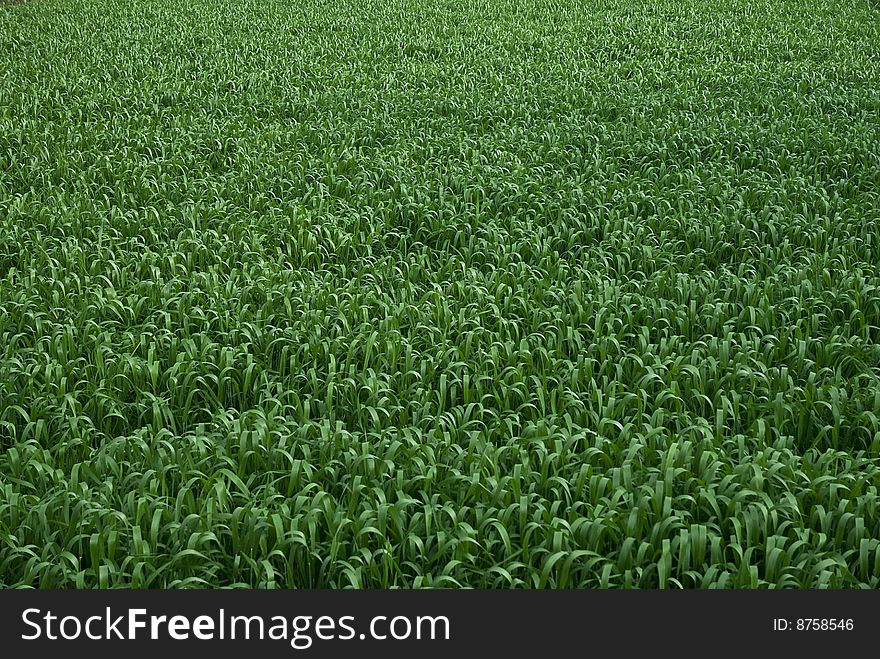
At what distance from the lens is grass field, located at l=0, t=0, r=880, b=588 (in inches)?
183

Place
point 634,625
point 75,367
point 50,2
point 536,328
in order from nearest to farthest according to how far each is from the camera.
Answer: point 634,625 < point 75,367 < point 536,328 < point 50,2

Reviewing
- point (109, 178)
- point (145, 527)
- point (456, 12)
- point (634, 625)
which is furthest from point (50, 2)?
point (634, 625)

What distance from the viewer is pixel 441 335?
6.95 m

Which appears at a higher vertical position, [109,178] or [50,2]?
[50,2]

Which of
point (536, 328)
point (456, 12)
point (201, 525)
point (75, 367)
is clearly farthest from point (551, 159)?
point (456, 12)

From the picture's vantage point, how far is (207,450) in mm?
5508

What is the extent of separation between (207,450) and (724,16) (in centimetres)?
2039

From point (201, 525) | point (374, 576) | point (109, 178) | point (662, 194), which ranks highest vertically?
point (109, 178)

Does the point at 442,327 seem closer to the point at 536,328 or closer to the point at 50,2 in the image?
the point at 536,328

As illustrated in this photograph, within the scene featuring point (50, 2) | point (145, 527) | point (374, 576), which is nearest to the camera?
point (374, 576)

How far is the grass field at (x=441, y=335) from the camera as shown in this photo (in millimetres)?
4648

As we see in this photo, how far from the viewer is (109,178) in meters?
11.1

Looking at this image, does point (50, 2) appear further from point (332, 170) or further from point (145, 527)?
point (145, 527)

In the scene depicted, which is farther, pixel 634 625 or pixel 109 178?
pixel 109 178
